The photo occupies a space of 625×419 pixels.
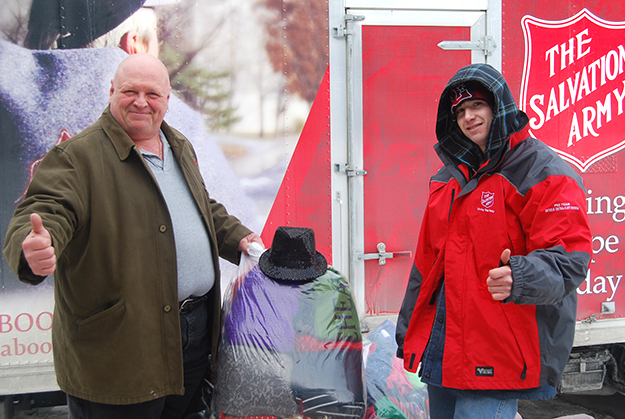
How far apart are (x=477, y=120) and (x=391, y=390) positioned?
47.3 inches

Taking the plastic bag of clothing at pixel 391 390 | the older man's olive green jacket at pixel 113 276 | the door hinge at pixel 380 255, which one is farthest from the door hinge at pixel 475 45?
the older man's olive green jacket at pixel 113 276

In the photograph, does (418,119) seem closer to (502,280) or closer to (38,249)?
(502,280)

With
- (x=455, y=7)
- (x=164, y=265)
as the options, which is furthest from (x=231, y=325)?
(x=455, y=7)

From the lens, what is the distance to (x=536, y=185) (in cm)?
123

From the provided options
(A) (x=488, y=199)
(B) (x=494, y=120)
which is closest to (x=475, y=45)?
(B) (x=494, y=120)

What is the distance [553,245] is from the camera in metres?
1.19

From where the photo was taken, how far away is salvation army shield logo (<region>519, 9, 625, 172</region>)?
2.70m

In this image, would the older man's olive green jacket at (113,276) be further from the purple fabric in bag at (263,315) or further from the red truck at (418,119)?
the red truck at (418,119)

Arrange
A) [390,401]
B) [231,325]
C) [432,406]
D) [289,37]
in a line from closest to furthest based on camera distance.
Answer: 1. [432,406]
2. [231,325]
3. [390,401]
4. [289,37]

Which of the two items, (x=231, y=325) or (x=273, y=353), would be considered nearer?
(x=273, y=353)

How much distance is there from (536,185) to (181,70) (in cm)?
181

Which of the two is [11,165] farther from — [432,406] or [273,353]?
[432,406]

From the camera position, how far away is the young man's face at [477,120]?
1388 millimetres

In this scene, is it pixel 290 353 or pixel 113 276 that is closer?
pixel 113 276
